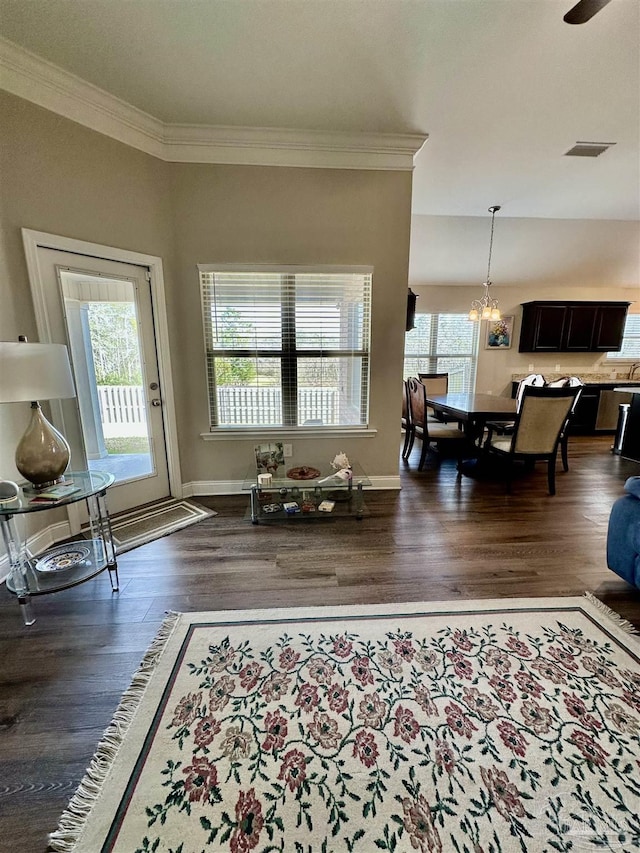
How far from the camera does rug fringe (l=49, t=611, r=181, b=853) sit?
3.20 feet

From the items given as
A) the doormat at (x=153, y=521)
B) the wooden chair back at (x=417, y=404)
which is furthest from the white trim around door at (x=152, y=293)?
the wooden chair back at (x=417, y=404)

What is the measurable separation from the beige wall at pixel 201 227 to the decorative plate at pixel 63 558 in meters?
0.60

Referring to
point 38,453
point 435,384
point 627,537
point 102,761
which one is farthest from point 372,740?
point 435,384

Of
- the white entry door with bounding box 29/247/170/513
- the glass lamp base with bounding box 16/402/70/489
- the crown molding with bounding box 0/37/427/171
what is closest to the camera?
the glass lamp base with bounding box 16/402/70/489

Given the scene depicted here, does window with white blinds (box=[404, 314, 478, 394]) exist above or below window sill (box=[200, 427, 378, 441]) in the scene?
above

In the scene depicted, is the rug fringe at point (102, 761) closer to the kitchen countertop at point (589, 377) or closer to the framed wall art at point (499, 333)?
the framed wall art at point (499, 333)

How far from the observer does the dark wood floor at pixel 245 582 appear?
1214 mm

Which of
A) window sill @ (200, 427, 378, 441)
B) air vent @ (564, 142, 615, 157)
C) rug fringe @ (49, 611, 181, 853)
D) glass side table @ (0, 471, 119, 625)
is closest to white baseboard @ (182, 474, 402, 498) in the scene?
window sill @ (200, 427, 378, 441)

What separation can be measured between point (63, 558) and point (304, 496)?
5.63ft

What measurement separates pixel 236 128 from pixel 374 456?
2.95m

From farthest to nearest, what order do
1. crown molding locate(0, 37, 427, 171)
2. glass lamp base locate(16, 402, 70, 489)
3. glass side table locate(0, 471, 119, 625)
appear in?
crown molding locate(0, 37, 427, 171)
glass lamp base locate(16, 402, 70, 489)
glass side table locate(0, 471, 119, 625)

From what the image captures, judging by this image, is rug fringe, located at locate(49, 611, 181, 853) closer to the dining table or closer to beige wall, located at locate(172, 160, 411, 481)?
beige wall, located at locate(172, 160, 411, 481)

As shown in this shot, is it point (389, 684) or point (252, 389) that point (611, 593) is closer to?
point (389, 684)

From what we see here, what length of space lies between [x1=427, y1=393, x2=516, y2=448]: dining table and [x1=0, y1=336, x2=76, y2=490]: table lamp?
11.2 feet
